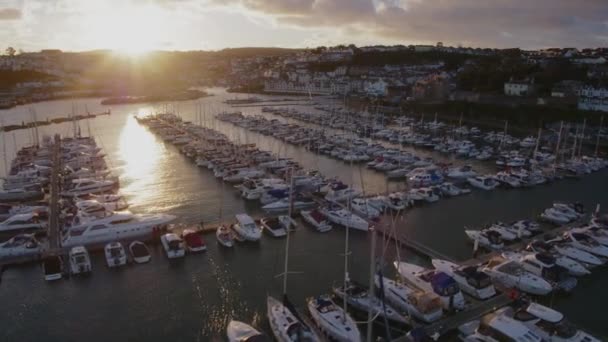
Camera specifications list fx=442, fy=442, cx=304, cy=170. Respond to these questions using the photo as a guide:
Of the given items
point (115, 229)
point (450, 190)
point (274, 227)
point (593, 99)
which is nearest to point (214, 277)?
point (274, 227)

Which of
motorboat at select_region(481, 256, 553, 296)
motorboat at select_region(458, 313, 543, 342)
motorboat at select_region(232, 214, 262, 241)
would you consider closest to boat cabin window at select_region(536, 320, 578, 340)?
motorboat at select_region(458, 313, 543, 342)

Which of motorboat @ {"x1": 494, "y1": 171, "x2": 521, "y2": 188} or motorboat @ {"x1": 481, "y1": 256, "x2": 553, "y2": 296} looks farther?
motorboat @ {"x1": 494, "y1": 171, "x2": 521, "y2": 188}

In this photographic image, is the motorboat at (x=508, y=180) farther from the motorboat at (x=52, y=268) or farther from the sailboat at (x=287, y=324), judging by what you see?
the motorboat at (x=52, y=268)

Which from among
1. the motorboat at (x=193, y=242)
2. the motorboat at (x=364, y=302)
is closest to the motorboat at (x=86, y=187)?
the motorboat at (x=193, y=242)

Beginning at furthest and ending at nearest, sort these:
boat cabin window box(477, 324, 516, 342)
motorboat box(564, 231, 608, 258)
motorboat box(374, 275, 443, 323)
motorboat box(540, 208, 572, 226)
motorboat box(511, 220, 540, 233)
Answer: motorboat box(540, 208, 572, 226), motorboat box(511, 220, 540, 233), motorboat box(564, 231, 608, 258), motorboat box(374, 275, 443, 323), boat cabin window box(477, 324, 516, 342)

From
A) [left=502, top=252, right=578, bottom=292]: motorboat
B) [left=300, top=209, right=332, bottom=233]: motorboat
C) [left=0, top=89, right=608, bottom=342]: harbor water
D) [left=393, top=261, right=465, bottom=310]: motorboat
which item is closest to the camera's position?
[left=393, top=261, right=465, bottom=310]: motorboat

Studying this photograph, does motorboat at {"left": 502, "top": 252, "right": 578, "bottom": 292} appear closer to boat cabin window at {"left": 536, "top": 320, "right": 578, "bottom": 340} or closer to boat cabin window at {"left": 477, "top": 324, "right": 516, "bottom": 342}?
boat cabin window at {"left": 536, "top": 320, "right": 578, "bottom": 340}

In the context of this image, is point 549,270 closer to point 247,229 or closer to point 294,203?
point 247,229
